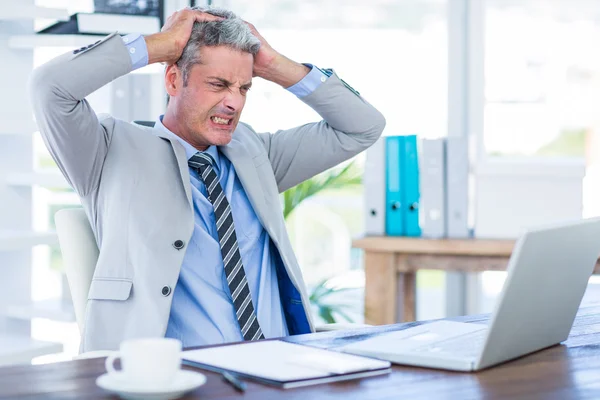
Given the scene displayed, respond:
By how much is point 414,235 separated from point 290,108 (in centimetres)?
96

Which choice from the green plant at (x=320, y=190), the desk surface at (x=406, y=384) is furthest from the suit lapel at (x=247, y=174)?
the green plant at (x=320, y=190)

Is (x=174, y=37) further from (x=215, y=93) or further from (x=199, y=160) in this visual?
(x=199, y=160)

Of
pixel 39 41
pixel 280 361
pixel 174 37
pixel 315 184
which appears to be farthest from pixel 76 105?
pixel 315 184

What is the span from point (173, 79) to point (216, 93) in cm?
14

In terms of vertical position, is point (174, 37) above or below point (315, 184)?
above

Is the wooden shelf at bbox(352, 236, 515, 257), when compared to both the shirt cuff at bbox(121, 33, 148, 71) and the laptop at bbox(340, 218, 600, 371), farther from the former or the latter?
the laptop at bbox(340, 218, 600, 371)

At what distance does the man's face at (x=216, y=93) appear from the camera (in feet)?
7.35

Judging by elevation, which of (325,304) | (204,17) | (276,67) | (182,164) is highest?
(204,17)

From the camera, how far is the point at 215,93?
89.0 inches

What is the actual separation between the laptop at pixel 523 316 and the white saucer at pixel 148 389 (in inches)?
14.2

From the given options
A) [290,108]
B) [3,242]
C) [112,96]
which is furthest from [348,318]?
[3,242]

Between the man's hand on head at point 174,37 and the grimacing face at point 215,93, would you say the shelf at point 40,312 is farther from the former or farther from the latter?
the man's hand on head at point 174,37

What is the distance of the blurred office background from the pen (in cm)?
255

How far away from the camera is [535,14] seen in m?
4.07
